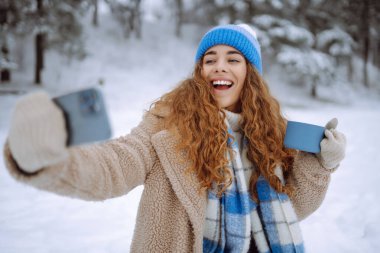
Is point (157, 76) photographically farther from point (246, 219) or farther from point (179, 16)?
point (246, 219)

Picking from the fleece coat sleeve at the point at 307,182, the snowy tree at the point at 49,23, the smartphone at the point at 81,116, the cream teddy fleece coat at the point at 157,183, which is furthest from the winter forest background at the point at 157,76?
the smartphone at the point at 81,116

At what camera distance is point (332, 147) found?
1284 millimetres

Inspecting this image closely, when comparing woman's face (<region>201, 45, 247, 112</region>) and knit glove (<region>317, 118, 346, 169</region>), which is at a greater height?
woman's face (<region>201, 45, 247, 112</region>)

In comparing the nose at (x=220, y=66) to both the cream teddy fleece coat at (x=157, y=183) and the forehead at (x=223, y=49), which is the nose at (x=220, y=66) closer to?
the forehead at (x=223, y=49)

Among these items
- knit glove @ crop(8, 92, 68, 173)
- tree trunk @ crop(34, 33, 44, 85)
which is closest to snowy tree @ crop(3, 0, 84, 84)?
tree trunk @ crop(34, 33, 44, 85)

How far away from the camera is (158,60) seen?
17797 millimetres

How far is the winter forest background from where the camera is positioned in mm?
2461

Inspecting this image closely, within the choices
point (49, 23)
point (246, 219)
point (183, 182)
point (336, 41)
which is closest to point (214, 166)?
point (183, 182)

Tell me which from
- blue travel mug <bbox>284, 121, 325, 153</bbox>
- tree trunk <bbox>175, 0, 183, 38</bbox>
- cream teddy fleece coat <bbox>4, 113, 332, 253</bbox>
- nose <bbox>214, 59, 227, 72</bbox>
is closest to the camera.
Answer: cream teddy fleece coat <bbox>4, 113, 332, 253</bbox>

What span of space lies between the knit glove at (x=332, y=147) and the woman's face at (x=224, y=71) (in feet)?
1.90

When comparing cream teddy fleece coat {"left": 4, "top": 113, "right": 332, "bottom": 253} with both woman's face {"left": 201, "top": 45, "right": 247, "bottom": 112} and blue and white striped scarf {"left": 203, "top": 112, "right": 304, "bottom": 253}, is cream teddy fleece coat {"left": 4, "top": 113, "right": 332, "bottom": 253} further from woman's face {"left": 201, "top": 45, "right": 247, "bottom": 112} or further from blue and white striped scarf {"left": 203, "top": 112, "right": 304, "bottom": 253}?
woman's face {"left": 201, "top": 45, "right": 247, "bottom": 112}

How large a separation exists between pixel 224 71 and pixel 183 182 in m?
0.73

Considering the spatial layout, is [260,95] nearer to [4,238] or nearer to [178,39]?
[4,238]

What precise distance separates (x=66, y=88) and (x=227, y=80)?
40.0 ft
